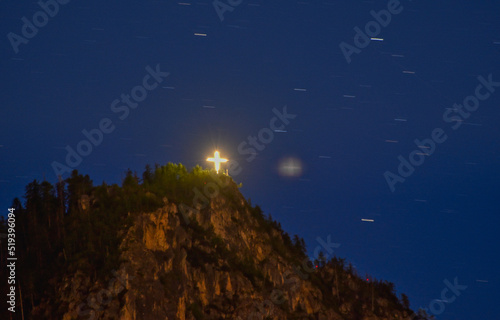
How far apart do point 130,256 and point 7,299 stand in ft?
45.8

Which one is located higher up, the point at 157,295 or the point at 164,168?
the point at 164,168

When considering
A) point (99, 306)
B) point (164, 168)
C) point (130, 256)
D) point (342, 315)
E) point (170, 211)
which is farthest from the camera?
point (164, 168)

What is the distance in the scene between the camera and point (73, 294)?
64.5 metres

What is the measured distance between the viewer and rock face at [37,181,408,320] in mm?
64938

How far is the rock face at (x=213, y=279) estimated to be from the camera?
64938mm

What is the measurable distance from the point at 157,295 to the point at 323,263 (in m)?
41.3

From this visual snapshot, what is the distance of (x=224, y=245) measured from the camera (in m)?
82.8

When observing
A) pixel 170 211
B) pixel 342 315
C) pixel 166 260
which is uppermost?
pixel 170 211

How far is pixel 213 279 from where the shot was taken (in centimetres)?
7506

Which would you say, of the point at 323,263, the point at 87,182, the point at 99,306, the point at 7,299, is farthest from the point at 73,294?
the point at 323,263

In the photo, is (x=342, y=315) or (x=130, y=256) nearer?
(x=130, y=256)

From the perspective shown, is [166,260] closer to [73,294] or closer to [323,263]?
[73,294]

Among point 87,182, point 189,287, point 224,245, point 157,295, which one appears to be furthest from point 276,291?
point 87,182

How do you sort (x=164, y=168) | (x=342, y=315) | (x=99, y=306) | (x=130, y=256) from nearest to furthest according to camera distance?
(x=99, y=306) → (x=130, y=256) → (x=342, y=315) → (x=164, y=168)
